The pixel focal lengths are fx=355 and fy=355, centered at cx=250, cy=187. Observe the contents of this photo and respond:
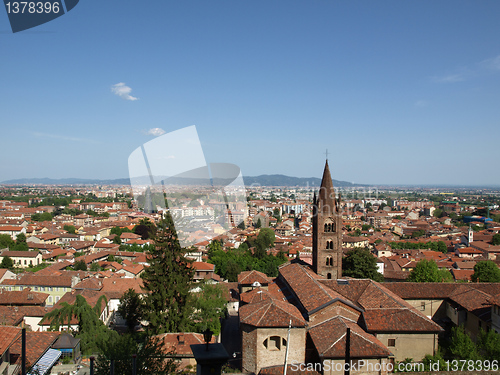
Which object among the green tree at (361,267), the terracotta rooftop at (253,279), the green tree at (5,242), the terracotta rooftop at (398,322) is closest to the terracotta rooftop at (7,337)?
the terracotta rooftop at (398,322)

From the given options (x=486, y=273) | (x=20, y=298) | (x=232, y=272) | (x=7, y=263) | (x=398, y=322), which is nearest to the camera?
(x=398, y=322)

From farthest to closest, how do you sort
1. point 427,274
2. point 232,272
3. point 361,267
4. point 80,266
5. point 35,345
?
point 80,266
point 232,272
point 361,267
point 427,274
point 35,345

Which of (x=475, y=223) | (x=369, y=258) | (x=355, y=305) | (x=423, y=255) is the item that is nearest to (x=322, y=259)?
(x=355, y=305)

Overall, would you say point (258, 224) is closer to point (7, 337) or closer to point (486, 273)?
point (486, 273)

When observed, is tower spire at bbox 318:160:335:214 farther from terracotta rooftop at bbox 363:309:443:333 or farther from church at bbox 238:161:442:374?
terracotta rooftop at bbox 363:309:443:333

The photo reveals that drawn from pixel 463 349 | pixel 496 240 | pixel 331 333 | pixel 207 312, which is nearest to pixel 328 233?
pixel 331 333

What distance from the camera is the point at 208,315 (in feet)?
57.8

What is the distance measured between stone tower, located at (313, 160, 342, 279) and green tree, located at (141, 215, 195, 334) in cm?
751

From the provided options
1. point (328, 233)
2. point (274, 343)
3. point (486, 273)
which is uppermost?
point (328, 233)

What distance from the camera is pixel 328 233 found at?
19.8 meters

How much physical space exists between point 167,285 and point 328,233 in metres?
9.26

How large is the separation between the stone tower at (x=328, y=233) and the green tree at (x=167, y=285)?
7508 mm

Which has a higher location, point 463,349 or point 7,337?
point 7,337

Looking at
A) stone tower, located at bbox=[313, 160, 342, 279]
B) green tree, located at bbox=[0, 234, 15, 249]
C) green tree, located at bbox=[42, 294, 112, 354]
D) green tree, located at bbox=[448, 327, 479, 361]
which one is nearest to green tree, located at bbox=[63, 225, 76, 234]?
green tree, located at bbox=[0, 234, 15, 249]
